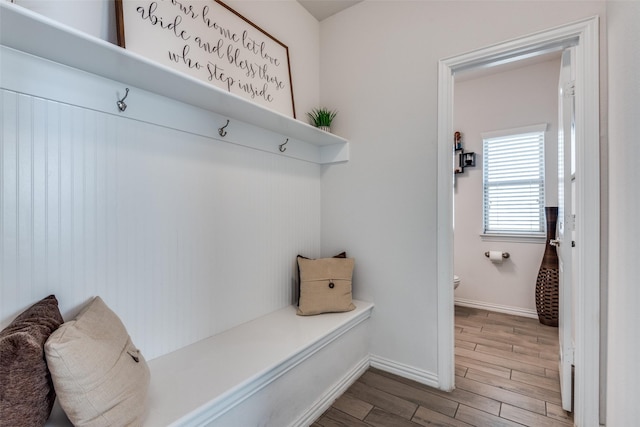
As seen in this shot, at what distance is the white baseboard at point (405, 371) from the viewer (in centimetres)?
187

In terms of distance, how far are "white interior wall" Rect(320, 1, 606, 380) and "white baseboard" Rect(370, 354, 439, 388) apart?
0.02 m

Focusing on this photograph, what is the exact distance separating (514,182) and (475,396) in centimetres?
242

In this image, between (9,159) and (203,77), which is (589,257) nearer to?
(203,77)

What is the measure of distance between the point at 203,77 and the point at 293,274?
137 cm

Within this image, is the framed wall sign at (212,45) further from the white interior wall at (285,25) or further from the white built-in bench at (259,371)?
the white built-in bench at (259,371)

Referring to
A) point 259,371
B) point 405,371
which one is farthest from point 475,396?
point 259,371

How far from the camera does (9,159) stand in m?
0.98

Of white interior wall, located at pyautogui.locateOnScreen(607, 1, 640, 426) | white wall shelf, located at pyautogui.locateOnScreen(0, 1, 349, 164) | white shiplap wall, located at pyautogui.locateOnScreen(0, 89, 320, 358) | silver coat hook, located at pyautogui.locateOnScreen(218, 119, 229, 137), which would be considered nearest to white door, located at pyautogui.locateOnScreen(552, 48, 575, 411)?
white interior wall, located at pyautogui.locateOnScreen(607, 1, 640, 426)

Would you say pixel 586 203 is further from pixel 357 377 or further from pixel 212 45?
pixel 212 45

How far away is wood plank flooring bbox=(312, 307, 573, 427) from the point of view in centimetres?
157

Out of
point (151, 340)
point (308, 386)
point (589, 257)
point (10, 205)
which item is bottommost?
point (308, 386)

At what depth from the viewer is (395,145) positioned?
201cm

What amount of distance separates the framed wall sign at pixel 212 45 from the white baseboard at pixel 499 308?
9.87 feet

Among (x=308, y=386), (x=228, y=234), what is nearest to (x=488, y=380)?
(x=308, y=386)
